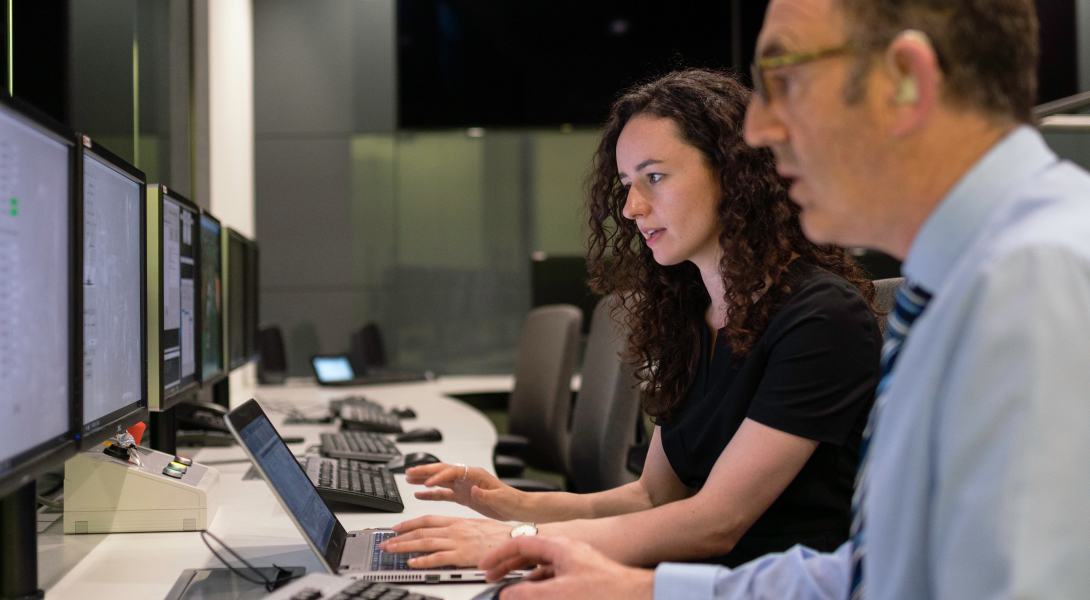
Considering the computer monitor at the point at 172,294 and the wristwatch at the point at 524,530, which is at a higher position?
the computer monitor at the point at 172,294

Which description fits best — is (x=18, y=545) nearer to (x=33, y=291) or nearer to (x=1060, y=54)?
(x=33, y=291)

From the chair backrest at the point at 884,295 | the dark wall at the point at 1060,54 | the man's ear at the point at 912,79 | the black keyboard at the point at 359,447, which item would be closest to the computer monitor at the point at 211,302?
the black keyboard at the point at 359,447

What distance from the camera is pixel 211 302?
192cm

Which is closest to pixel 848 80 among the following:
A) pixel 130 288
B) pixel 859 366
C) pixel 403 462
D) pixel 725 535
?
pixel 859 366

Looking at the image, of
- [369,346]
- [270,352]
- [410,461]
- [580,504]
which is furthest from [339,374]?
[580,504]

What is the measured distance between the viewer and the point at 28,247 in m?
0.79

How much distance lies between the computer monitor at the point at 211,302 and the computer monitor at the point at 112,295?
0.51m

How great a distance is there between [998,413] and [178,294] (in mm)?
1428

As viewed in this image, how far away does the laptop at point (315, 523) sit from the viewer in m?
0.92

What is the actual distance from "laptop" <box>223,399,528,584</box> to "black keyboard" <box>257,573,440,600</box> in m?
0.08

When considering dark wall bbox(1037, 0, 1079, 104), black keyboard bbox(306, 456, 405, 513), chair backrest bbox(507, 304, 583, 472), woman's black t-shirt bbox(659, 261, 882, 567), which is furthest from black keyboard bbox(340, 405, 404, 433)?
dark wall bbox(1037, 0, 1079, 104)

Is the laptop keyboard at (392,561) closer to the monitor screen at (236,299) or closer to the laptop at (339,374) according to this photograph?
the monitor screen at (236,299)

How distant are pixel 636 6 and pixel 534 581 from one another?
4616mm

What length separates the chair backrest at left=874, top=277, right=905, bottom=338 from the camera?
4.60ft
